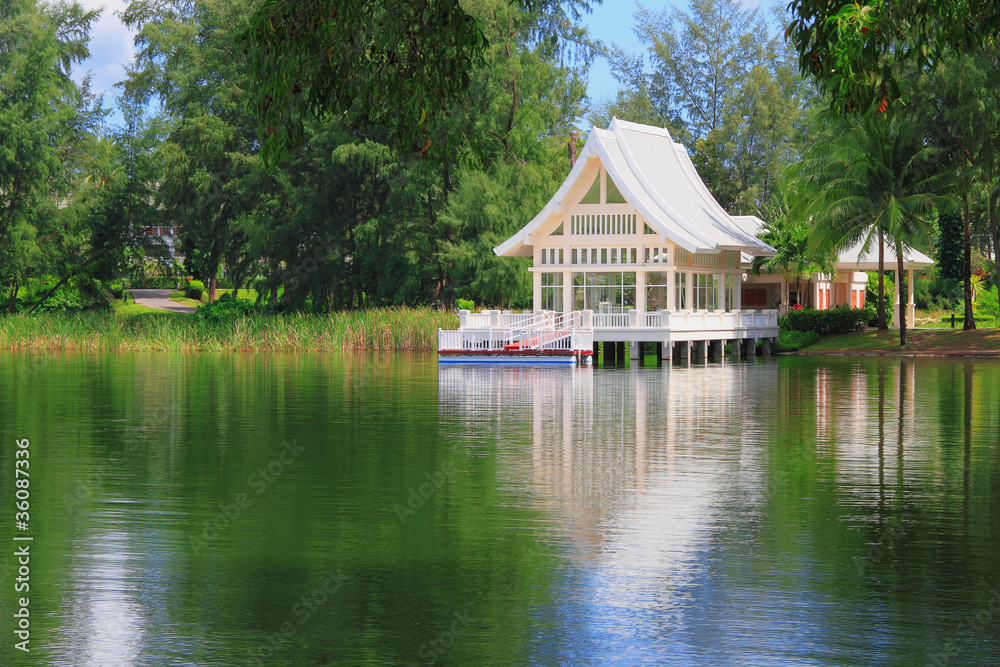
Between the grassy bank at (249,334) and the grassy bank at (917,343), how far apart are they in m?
16.3

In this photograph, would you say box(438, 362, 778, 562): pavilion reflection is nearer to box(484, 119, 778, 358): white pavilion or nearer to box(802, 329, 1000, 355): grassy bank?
box(484, 119, 778, 358): white pavilion

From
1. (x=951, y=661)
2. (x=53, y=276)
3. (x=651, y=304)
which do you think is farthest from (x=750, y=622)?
(x=53, y=276)

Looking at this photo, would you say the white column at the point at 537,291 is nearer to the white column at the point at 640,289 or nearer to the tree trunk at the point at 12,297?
the white column at the point at 640,289

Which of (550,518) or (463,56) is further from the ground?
(463,56)

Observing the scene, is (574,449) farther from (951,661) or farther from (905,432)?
(951,661)

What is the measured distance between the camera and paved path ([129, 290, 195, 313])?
Result: 3160 inches

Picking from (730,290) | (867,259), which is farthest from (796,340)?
(867,259)

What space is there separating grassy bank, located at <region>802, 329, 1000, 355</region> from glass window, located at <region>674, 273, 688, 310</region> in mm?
6332

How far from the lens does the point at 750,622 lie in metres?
7.96

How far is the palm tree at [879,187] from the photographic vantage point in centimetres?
4791

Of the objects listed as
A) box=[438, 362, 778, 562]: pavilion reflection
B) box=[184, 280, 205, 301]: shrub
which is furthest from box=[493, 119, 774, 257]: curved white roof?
box=[184, 280, 205, 301]: shrub

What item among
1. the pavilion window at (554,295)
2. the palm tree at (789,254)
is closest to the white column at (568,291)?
the pavilion window at (554,295)

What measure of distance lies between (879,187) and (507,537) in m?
41.8

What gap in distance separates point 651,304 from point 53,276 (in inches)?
1462
